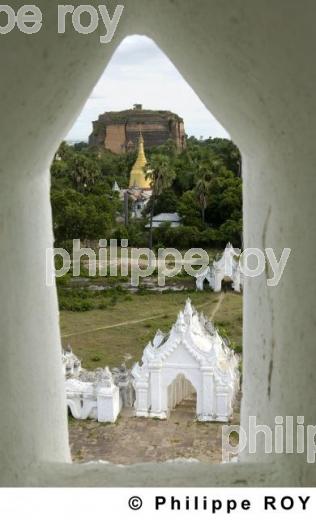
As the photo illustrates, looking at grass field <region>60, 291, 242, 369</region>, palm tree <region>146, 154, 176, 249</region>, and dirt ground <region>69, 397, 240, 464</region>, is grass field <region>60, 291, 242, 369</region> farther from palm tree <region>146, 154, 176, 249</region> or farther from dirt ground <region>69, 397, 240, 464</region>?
palm tree <region>146, 154, 176, 249</region>

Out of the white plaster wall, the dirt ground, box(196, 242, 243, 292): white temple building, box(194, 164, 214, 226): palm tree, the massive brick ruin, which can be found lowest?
the dirt ground

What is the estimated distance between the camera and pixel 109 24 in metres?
1.53

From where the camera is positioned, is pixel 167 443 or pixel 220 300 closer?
pixel 167 443

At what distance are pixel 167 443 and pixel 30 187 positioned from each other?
6.22 m

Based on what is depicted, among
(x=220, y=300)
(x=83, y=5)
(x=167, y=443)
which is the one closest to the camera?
(x=83, y=5)

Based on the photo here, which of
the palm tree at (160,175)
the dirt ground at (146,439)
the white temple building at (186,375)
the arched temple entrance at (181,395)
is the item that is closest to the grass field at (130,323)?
the arched temple entrance at (181,395)

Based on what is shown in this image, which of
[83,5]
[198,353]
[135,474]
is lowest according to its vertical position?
[198,353]

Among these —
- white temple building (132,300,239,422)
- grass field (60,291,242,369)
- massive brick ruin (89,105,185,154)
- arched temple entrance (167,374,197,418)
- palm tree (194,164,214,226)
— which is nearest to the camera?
white temple building (132,300,239,422)

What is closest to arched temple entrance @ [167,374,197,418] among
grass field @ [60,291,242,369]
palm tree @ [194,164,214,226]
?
grass field @ [60,291,242,369]

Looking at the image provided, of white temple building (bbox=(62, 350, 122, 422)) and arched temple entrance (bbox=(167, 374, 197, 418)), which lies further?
arched temple entrance (bbox=(167, 374, 197, 418))

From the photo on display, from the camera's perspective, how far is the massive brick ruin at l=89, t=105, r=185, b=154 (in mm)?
35656

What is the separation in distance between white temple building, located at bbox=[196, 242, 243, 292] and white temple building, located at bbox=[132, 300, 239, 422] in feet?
20.8

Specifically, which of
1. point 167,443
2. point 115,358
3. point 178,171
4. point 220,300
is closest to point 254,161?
point 167,443
